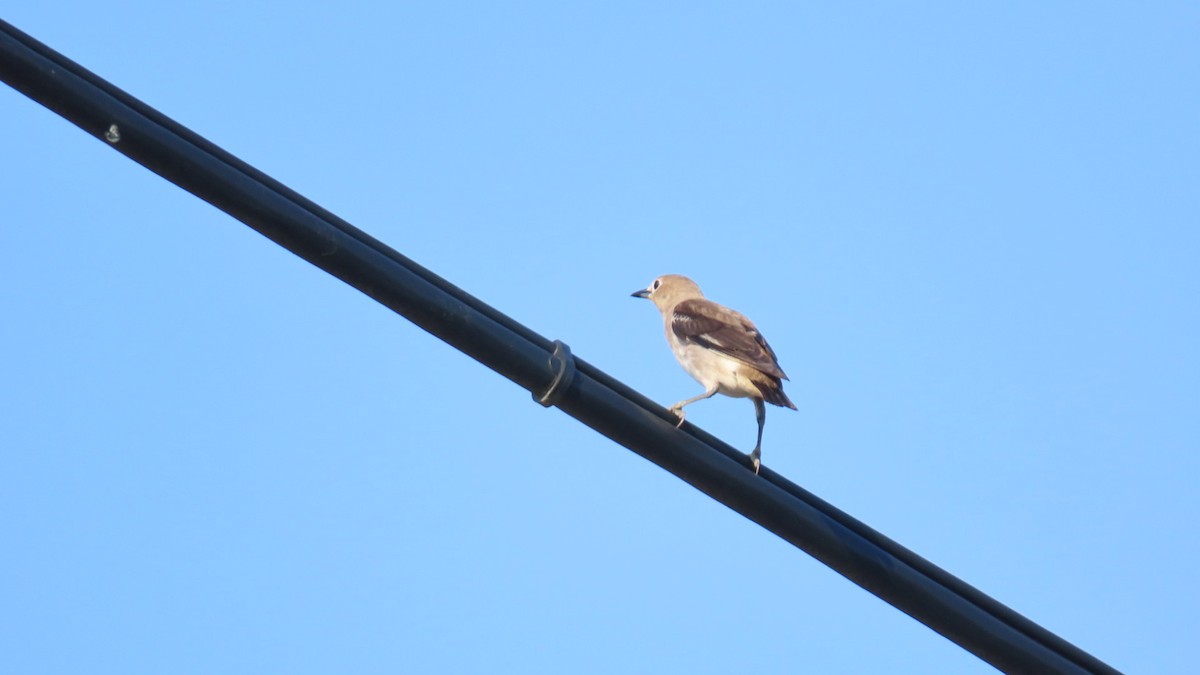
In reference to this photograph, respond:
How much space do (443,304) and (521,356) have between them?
0.41m

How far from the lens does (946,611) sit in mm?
5344

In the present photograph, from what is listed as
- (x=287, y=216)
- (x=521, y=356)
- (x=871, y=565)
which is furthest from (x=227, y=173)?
(x=871, y=565)

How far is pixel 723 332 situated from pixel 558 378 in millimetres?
→ 4719

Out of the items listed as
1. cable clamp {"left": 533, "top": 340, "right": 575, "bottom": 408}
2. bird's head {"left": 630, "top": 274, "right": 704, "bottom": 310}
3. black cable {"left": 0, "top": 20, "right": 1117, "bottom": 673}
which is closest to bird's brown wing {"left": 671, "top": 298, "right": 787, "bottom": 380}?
bird's head {"left": 630, "top": 274, "right": 704, "bottom": 310}

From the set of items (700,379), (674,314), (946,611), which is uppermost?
(674,314)

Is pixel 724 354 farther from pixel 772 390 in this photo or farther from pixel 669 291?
pixel 669 291

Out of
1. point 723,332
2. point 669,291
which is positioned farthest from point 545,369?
point 669,291

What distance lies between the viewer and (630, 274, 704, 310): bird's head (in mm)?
12633

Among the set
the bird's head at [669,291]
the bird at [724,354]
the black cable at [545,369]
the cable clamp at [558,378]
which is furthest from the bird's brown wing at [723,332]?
the cable clamp at [558,378]

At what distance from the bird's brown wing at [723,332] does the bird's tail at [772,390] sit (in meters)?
0.07

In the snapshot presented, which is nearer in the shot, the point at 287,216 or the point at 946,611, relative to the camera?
the point at 287,216

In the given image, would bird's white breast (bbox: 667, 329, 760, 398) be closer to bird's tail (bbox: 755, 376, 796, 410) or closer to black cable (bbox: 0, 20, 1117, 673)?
bird's tail (bbox: 755, 376, 796, 410)

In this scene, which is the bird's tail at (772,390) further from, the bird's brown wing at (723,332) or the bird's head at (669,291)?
the bird's head at (669,291)

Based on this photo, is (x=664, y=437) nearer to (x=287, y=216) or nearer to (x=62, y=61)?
(x=287, y=216)
